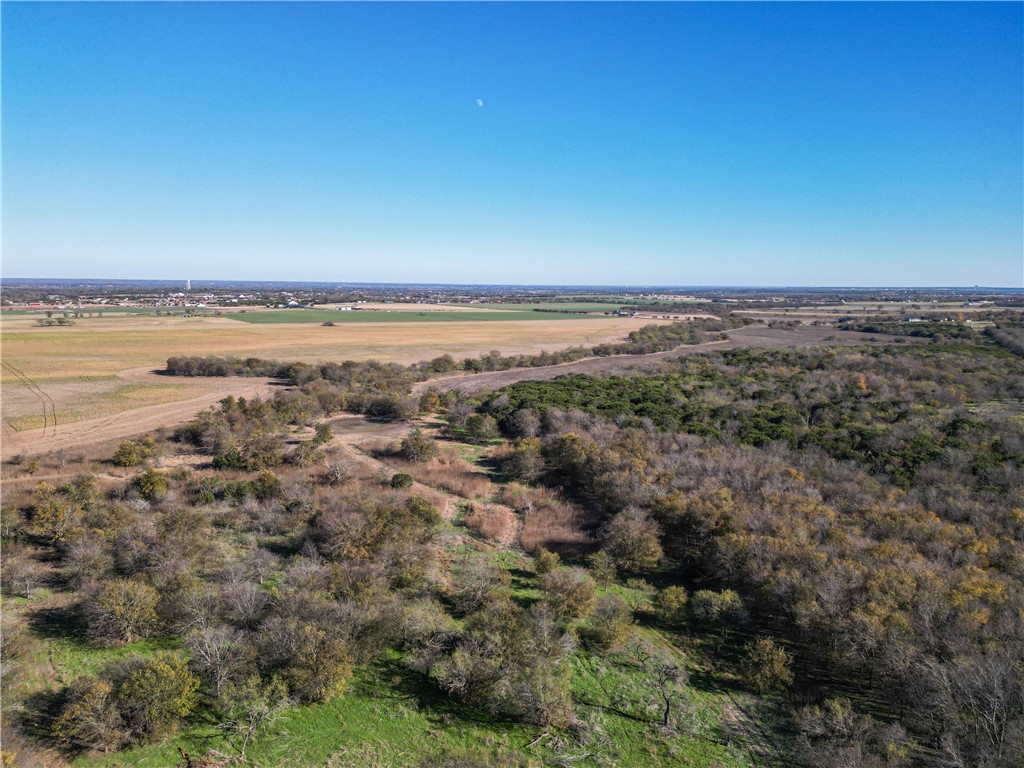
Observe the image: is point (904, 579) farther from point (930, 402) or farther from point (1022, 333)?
point (1022, 333)

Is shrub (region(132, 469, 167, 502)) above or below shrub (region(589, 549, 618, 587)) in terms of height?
above

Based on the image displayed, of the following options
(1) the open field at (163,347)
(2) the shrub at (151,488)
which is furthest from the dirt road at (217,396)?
(2) the shrub at (151,488)

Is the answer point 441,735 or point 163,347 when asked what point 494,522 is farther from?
point 163,347

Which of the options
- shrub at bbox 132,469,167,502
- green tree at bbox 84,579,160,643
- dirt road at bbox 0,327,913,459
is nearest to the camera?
green tree at bbox 84,579,160,643

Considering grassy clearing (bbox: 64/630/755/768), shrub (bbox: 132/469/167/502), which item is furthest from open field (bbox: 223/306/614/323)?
grassy clearing (bbox: 64/630/755/768)

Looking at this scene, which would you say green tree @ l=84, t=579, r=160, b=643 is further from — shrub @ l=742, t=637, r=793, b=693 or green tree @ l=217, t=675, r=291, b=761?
shrub @ l=742, t=637, r=793, b=693

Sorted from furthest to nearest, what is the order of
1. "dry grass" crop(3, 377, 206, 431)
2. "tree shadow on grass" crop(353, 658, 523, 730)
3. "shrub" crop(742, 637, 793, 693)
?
"dry grass" crop(3, 377, 206, 431) < "shrub" crop(742, 637, 793, 693) < "tree shadow on grass" crop(353, 658, 523, 730)

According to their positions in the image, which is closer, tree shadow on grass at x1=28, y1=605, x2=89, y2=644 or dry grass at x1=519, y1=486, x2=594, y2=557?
tree shadow on grass at x1=28, y1=605, x2=89, y2=644
